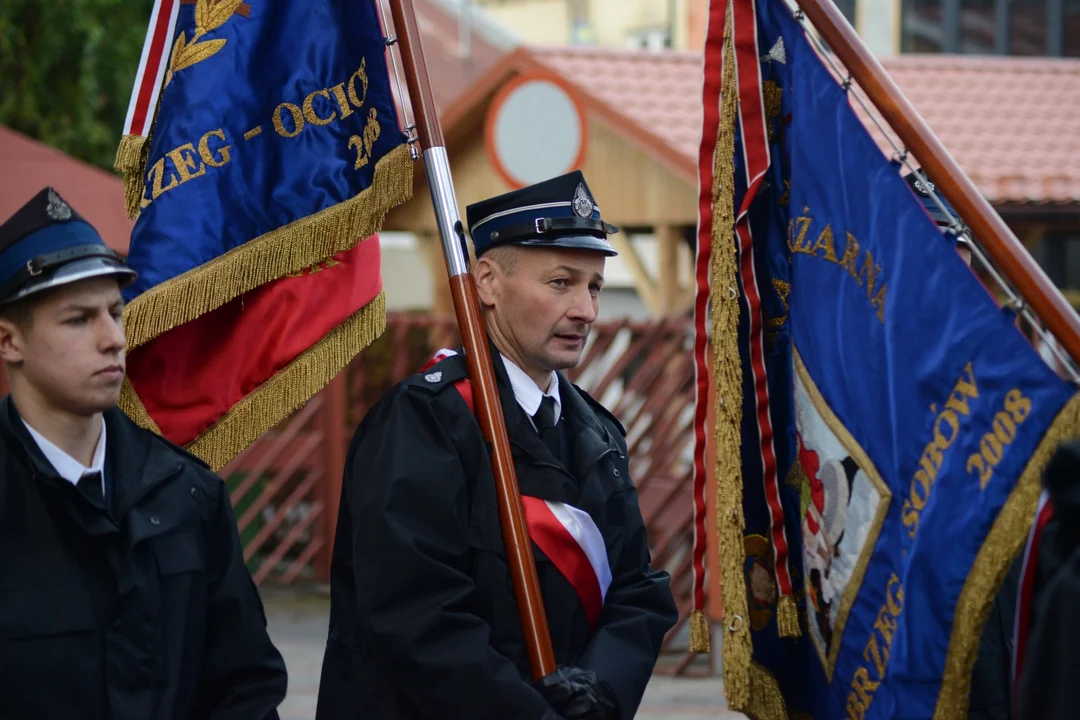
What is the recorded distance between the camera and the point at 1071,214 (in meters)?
11.4

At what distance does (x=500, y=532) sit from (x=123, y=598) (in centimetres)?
68

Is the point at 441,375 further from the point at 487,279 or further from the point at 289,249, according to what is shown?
the point at 289,249

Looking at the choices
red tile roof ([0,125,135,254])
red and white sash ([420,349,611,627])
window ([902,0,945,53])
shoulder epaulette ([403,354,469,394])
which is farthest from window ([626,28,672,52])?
red and white sash ([420,349,611,627])

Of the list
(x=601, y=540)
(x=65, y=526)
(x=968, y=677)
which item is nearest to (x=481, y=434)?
(x=601, y=540)

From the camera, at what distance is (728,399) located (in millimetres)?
3174

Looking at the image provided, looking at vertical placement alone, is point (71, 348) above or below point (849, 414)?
above

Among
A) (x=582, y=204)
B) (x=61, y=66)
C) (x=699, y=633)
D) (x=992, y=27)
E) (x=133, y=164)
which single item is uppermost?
(x=61, y=66)

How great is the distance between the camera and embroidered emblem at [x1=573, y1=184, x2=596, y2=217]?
9.82ft

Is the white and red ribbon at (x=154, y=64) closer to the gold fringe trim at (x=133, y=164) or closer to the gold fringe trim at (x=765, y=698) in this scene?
the gold fringe trim at (x=133, y=164)

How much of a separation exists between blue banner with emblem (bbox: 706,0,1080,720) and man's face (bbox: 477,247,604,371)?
39 centimetres

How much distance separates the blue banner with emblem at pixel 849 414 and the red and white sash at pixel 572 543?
352mm

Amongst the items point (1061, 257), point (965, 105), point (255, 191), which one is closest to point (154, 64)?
point (255, 191)

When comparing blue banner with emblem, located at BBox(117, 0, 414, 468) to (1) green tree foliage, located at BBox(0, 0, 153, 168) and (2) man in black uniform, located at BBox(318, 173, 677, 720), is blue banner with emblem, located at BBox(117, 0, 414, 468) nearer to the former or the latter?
(2) man in black uniform, located at BBox(318, 173, 677, 720)

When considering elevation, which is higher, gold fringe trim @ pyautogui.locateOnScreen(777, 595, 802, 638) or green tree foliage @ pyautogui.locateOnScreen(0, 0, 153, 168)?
green tree foliage @ pyautogui.locateOnScreen(0, 0, 153, 168)
